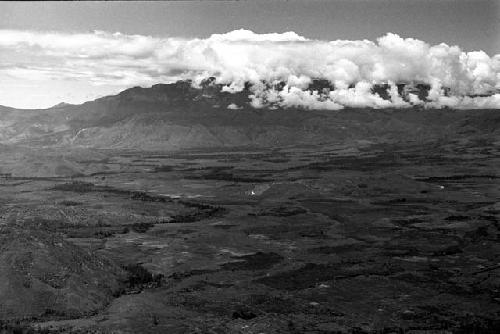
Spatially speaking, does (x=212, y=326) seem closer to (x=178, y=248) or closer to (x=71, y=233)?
(x=178, y=248)

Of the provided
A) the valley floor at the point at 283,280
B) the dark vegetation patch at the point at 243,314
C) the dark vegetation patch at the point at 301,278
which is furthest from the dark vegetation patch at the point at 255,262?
the dark vegetation patch at the point at 243,314

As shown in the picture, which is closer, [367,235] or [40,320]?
[40,320]

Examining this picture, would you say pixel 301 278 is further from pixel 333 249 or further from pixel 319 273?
pixel 333 249

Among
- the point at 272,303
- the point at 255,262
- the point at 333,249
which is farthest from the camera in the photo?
the point at 333,249

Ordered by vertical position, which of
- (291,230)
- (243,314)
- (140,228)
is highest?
(140,228)

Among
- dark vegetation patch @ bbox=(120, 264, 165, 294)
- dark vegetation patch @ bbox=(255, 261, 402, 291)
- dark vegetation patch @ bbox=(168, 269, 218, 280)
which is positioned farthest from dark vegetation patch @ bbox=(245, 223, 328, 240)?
dark vegetation patch @ bbox=(120, 264, 165, 294)

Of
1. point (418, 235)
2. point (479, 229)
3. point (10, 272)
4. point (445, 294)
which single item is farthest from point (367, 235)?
point (10, 272)

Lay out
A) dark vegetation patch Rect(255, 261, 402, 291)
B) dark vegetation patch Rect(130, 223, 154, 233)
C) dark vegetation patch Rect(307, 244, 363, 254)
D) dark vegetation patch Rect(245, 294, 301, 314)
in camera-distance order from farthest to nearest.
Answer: dark vegetation patch Rect(130, 223, 154, 233), dark vegetation patch Rect(307, 244, 363, 254), dark vegetation patch Rect(255, 261, 402, 291), dark vegetation patch Rect(245, 294, 301, 314)

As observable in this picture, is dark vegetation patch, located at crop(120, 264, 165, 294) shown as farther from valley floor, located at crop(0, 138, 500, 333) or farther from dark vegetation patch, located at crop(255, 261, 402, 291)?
dark vegetation patch, located at crop(255, 261, 402, 291)

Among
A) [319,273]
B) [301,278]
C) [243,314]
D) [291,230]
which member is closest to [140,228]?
[291,230]
